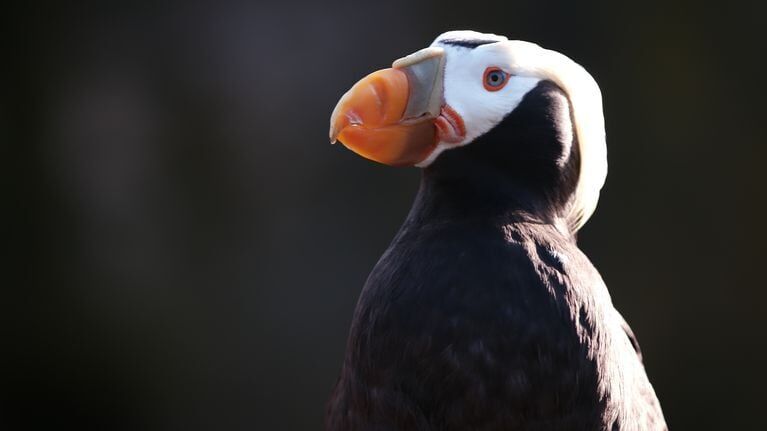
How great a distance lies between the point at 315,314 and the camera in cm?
436

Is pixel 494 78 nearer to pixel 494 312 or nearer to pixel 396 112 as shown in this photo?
pixel 396 112

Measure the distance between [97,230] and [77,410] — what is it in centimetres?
91

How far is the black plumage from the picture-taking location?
5.57 ft

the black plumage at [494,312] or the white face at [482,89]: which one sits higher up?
the white face at [482,89]

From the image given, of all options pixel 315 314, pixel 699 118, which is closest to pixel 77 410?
pixel 315 314

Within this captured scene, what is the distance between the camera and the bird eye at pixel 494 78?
5.91ft

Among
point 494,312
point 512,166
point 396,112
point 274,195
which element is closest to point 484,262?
point 494,312

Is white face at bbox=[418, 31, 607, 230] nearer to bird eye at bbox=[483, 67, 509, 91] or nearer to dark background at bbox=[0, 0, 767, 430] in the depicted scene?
bird eye at bbox=[483, 67, 509, 91]

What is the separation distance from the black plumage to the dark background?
8.09 feet

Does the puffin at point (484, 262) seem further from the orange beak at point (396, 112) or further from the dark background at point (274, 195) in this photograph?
the dark background at point (274, 195)

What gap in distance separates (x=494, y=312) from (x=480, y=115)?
37 cm

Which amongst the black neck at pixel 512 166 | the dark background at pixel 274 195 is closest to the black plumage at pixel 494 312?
the black neck at pixel 512 166

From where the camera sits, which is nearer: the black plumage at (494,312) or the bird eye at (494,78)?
the black plumage at (494,312)

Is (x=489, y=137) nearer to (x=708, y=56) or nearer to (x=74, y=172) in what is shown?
(x=708, y=56)
